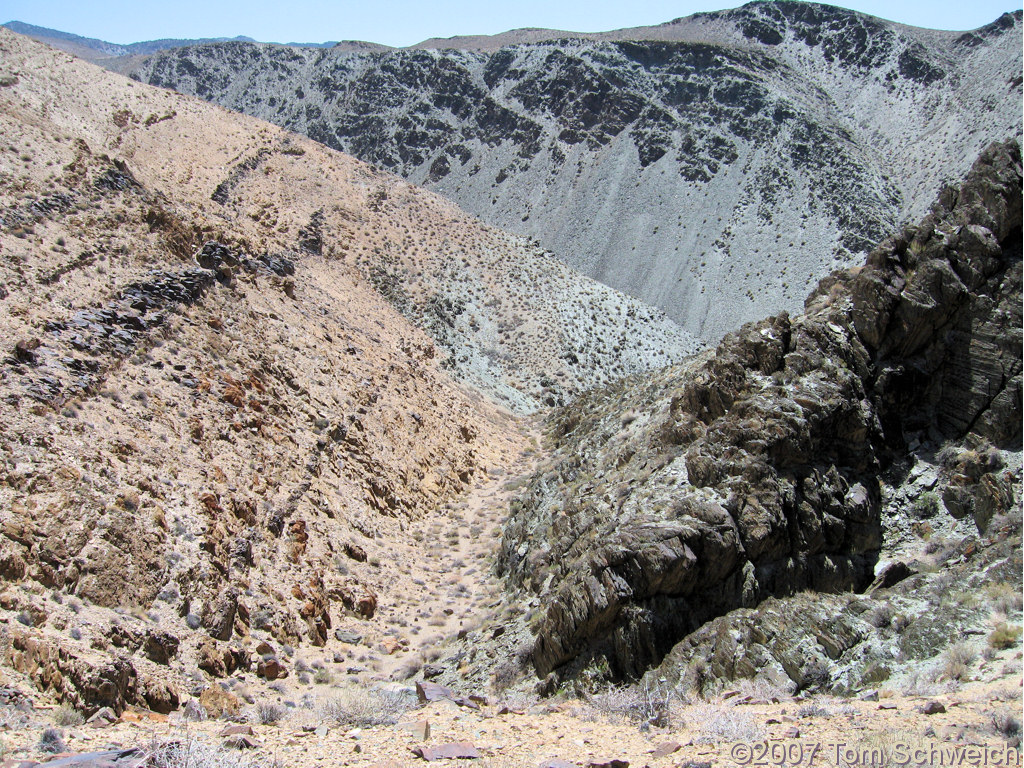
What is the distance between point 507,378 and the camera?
39.8 m

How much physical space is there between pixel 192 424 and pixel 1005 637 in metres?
16.1

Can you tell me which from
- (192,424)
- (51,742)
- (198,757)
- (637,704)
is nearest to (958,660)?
(637,704)

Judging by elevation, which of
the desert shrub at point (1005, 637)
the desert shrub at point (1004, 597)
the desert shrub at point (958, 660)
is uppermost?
the desert shrub at point (1004, 597)

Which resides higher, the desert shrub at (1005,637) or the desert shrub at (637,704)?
the desert shrub at (1005,637)

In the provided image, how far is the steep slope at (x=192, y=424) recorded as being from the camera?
11891 millimetres

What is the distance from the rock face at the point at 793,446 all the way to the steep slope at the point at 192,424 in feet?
16.9

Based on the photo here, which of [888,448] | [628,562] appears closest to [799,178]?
[888,448]

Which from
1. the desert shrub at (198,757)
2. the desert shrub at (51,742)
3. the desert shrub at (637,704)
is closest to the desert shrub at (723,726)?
the desert shrub at (637,704)

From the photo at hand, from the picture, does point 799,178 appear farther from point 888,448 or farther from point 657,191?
point 888,448

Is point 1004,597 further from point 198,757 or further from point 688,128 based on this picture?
point 688,128

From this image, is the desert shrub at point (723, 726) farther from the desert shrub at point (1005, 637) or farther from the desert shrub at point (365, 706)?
the desert shrub at point (365, 706)

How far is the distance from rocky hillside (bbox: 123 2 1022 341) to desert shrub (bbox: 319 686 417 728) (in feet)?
179

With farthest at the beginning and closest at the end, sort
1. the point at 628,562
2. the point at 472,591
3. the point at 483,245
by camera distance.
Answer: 1. the point at 483,245
2. the point at 472,591
3. the point at 628,562

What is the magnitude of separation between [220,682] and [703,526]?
8643 mm
